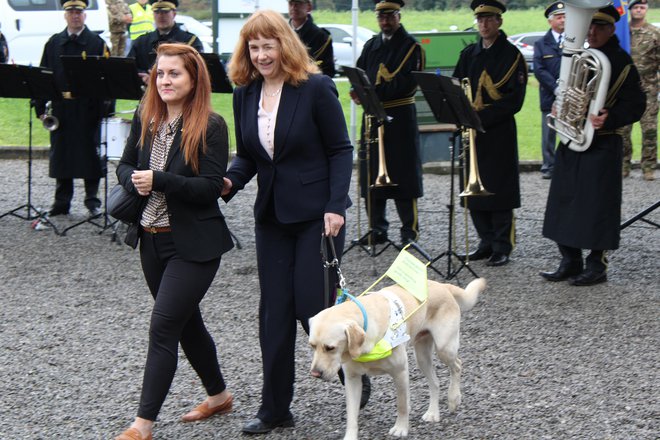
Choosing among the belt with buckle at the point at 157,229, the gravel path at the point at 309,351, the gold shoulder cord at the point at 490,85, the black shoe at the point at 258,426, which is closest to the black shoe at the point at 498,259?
the gravel path at the point at 309,351

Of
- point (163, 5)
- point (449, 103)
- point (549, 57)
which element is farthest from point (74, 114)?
point (549, 57)

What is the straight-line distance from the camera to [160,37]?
390 inches

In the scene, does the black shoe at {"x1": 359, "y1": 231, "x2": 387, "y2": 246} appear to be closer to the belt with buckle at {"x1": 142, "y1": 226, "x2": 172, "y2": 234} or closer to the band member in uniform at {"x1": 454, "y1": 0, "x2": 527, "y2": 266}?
the band member in uniform at {"x1": 454, "y1": 0, "x2": 527, "y2": 266}

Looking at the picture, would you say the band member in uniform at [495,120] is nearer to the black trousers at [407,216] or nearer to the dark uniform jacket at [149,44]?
the black trousers at [407,216]

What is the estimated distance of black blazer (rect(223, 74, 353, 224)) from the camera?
15.1 feet

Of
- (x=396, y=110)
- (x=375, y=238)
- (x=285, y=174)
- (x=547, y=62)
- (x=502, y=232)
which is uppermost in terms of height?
(x=547, y=62)

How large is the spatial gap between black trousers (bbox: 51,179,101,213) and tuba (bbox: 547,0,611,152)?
16.0 ft

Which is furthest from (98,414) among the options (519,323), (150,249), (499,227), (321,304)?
(499,227)

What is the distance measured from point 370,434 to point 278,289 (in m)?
0.82

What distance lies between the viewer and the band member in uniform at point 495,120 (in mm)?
8180

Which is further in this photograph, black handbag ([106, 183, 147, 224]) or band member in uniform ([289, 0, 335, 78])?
band member in uniform ([289, 0, 335, 78])

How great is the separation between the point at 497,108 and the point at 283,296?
13.1 feet

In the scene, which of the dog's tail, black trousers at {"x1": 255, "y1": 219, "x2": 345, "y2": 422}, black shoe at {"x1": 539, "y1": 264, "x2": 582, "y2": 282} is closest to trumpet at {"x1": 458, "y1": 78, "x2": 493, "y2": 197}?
black shoe at {"x1": 539, "y1": 264, "x2": 582, "y2": 282}

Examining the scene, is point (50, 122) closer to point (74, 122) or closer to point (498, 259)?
point (74, 122)
